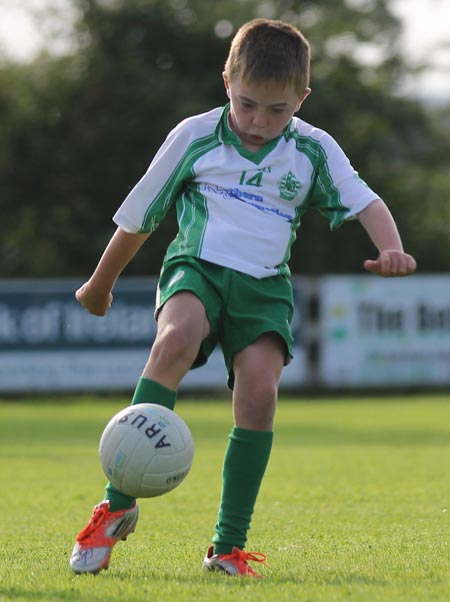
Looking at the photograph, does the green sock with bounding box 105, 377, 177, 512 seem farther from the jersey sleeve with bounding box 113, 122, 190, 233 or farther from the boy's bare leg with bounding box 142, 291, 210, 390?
the jersey sleeve with bounding box 113, 122, 190, 233

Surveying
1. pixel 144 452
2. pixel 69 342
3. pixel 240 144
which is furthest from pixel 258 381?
pixel 69 342

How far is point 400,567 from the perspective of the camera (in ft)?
15.5

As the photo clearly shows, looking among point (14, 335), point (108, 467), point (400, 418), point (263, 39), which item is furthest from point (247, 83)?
point (14, 335)

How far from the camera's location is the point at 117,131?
97.9 ft

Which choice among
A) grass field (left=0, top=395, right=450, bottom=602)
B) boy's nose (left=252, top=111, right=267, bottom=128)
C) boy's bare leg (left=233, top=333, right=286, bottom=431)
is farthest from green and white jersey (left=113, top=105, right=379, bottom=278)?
grass field (left=0, top=395, right=450, bottom=602)

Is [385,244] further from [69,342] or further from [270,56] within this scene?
[69,342]

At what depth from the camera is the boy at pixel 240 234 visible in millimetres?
4582

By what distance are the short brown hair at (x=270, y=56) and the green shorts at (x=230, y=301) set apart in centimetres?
69

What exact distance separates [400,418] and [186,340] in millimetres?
13746

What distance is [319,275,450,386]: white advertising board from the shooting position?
23.9m

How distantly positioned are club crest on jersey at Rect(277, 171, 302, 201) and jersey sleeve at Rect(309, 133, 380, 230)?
0.09 m

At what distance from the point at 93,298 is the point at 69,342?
1797cm

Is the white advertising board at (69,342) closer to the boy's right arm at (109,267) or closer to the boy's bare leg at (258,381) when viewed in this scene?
the boy's right arm at (109,267)

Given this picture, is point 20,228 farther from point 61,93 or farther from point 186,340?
point 186,340
